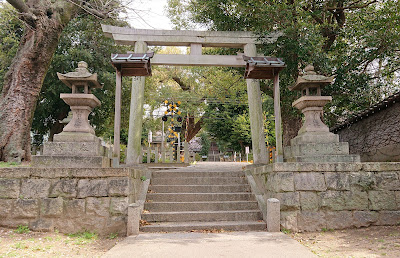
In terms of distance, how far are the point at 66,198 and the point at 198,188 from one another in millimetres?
2836

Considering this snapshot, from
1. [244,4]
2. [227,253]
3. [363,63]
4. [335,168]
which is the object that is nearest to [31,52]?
[244,4]

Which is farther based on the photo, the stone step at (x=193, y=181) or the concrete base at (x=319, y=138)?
the stone step at (x=193, y=181)

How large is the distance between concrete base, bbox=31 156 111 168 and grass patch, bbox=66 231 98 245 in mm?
1151

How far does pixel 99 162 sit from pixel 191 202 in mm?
2021

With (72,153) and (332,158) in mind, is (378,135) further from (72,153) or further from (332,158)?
(72,153)

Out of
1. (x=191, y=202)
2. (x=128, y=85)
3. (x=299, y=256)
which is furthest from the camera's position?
(x=128, y=85)

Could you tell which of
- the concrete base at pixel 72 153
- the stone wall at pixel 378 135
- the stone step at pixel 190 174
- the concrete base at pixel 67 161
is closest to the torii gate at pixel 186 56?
the stone step at pixel 190 174

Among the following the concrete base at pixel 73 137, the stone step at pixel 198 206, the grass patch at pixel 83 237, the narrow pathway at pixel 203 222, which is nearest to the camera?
the narrow pathway at pixel 203 222

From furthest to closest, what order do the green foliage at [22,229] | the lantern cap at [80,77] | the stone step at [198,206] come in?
the stone step at [198,206], the lantern cap at [80,77], the green foliage at [22,229]

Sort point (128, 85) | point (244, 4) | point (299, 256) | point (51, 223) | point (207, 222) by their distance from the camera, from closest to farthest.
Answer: point (299, 256) → point (51, 223) → point (207, 222) → point (244, 4) → point (128, 85)

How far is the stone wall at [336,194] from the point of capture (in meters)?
4.70

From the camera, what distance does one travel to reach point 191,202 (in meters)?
5.65

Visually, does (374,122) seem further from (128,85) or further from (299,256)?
(128,85)

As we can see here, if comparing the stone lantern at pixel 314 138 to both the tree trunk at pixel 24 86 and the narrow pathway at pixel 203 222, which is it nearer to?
the narrow pathway at pixel 203 222
